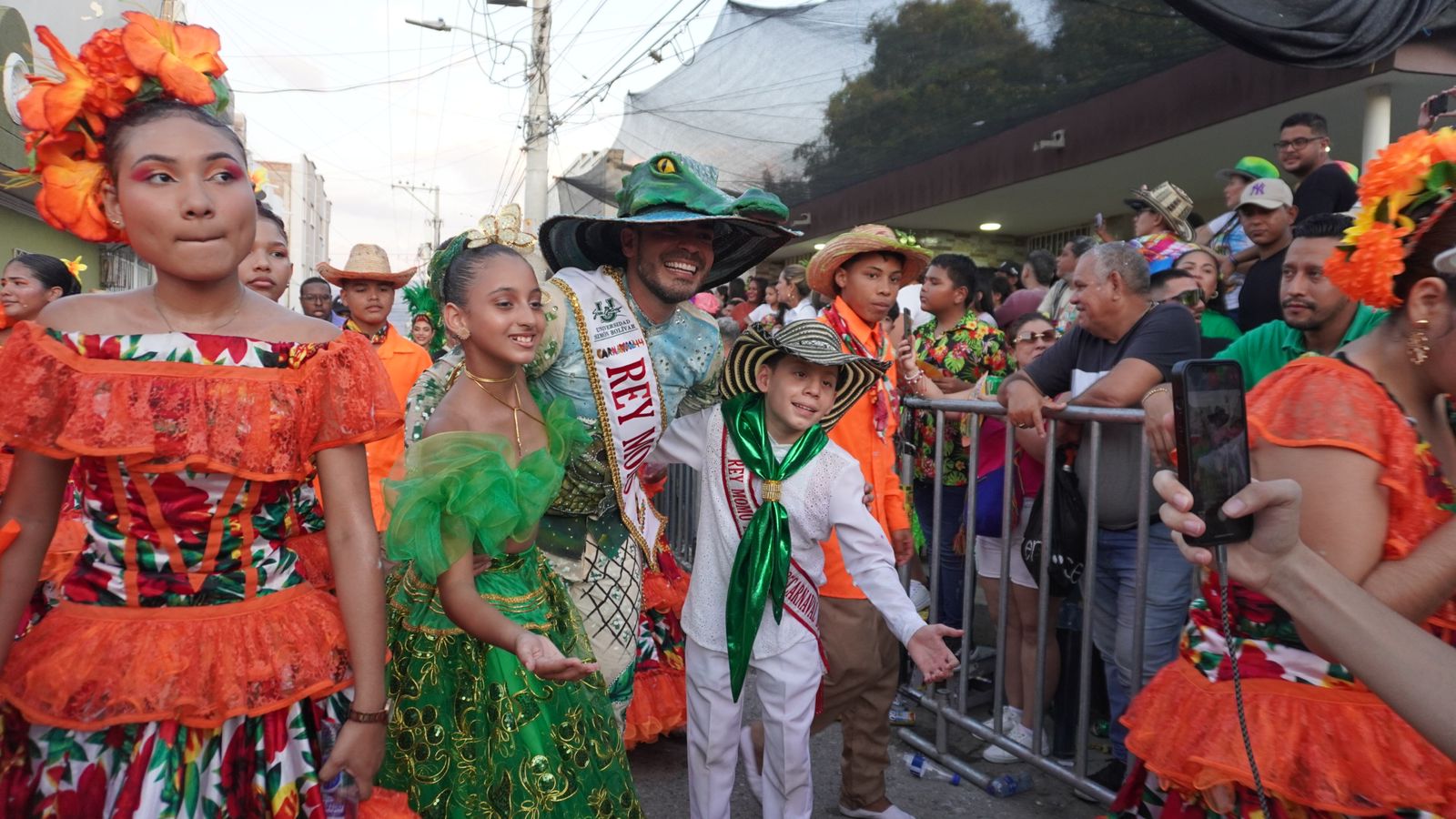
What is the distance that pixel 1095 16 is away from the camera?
6156mm

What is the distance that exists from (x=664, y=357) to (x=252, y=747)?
1843 mm

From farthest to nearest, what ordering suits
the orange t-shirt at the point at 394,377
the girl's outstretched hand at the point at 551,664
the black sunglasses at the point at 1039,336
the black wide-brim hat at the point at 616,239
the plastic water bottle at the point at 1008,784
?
1. the black sunglasses at the point at 1039,336
2. the orange t-shirt at the point at 394,377
3. the plastic water bottle at the point at 1008,784
4. the black wide-brim hat at the point at 616,239
5. the girl's outstretched hand at the point at 551,664

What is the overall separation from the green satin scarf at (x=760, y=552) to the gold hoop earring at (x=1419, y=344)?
1723 millimetres

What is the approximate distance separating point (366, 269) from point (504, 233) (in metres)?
3.42

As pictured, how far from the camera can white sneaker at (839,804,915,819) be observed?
3.41 metres

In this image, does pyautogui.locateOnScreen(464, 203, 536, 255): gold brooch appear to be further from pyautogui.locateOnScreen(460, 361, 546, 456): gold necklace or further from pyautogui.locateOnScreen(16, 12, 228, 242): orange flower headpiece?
pyautogui.locateOnScreen(16, 12, 228, 242): orange flower headpiece

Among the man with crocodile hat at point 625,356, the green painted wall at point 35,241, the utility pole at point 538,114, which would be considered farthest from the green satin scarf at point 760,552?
the utility pole at point 538,114

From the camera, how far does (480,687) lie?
7.52ft

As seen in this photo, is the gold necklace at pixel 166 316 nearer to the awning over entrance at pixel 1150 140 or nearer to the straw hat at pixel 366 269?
the straw hat at pixel 366 269

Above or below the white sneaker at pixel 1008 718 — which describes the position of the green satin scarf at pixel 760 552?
above

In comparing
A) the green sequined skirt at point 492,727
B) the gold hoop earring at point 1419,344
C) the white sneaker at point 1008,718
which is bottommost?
the white sneaker at point 1008,718

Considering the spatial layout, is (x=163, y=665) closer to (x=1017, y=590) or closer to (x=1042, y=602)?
(x=1042, y=602)

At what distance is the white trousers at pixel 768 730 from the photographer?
10.1 feet

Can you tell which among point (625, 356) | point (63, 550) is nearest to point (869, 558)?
point (625, 356)
